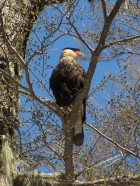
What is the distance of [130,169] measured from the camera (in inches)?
166

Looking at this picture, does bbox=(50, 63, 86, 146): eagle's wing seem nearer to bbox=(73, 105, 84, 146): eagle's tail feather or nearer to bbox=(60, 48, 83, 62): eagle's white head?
bbox=(60, 48, 83, 62): eagle's white head

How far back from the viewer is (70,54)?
595cm

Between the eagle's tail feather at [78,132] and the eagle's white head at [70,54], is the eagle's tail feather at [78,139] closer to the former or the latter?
the eagle's tail feather at [78,132]

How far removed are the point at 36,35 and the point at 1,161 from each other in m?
1.30

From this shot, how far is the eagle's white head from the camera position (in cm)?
580

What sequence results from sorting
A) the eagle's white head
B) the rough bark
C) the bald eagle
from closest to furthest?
the rough bark
the bald eagle
the eagle's white head

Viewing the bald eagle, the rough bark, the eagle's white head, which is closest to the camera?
the rough bark

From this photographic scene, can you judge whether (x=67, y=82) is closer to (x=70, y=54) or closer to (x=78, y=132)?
(x=70, y=54)

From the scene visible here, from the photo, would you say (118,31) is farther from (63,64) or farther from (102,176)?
(102,176)

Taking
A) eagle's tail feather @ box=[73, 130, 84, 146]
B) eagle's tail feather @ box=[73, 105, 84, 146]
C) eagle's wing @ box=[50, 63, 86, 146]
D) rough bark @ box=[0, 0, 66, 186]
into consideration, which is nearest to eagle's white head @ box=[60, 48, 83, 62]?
eagle's wing @ box=[50, 63, 86, 146]

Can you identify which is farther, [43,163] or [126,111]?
[126,111]

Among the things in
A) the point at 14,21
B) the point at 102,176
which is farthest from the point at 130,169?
the point at 14,21

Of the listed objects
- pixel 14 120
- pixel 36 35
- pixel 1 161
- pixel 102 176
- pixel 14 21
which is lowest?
pixel 102 176

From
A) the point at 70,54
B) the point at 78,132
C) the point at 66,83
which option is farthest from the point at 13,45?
the point at 70,54
